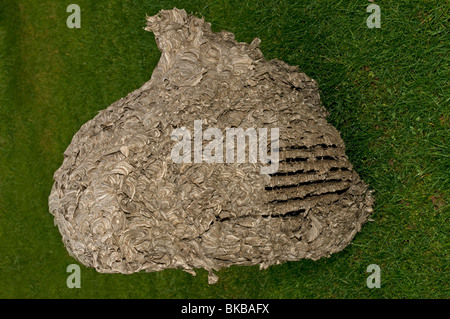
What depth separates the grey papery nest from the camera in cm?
283

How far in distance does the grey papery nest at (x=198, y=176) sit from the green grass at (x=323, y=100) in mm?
733

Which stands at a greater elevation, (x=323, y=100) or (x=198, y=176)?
(x=323, y=100)

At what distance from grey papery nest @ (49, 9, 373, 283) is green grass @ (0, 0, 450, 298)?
0.73 meters

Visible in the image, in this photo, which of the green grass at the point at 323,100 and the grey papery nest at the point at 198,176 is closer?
the grey papery nest at the point at 198,176

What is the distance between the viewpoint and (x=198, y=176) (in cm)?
284

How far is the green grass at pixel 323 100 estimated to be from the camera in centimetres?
387

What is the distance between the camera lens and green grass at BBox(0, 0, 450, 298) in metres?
3.87

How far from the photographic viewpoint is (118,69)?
4812 millimetres

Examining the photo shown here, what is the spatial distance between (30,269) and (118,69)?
8.22ft

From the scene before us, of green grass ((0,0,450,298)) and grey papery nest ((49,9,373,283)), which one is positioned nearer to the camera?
grey papery nest ((49,9,373,283))

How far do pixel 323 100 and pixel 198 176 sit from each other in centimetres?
181

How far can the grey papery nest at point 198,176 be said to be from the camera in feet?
9.27
